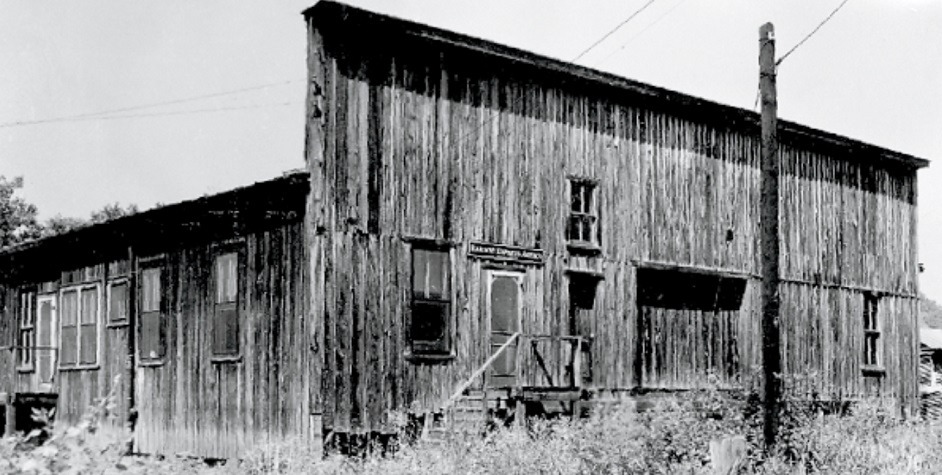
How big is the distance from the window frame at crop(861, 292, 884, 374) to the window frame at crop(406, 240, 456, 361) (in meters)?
15.0

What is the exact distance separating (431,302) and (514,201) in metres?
2.92

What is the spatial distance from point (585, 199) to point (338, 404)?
7.59 metres

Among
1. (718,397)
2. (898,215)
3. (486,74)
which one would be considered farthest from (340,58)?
(898,215)

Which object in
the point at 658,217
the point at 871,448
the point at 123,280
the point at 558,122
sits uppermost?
the point at 558,122

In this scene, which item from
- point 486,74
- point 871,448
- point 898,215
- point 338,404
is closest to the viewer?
point 871,448

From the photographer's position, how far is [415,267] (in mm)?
19266

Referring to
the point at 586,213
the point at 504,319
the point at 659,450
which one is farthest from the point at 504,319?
the point at 659,450

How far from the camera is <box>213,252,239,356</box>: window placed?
19.7 meters

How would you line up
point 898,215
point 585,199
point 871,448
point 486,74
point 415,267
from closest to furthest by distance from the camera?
point 871,448, point 415,267, point 486,74, point 585,199, point 898,215

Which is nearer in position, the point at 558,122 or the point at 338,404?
the point at 338,404

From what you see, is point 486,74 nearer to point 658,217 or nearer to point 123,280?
point 658,217

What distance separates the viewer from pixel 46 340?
86.2 ft

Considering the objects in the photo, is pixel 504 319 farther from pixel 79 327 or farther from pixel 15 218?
pixel 15 218

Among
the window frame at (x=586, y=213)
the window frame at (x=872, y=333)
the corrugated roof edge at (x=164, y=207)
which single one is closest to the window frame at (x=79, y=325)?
the corrugated roof edge at (x=164, y=207)
